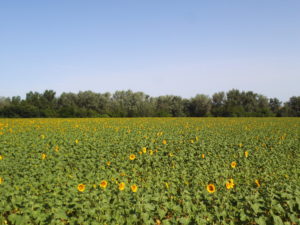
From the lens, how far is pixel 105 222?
3.88 m

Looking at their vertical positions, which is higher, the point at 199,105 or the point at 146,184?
the point at 199,105

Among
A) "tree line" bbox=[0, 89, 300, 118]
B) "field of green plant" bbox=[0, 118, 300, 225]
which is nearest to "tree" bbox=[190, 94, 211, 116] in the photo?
"tree line" bbox=[0, 89, 300, 118]

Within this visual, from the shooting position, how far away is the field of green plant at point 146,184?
13.6 feet

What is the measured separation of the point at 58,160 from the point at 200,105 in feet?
182

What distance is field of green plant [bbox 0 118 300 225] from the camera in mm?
4133

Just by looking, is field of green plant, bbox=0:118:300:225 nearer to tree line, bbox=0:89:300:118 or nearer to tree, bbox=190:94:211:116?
tree line, bbox=0:89:300:118

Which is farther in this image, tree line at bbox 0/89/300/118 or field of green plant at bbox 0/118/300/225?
tree line at bbox 0/89/300/118

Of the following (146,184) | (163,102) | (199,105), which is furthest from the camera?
(163,102)

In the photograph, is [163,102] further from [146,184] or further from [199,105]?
[146,184]

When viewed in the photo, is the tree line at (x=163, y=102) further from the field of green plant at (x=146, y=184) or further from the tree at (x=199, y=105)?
the field of green plant at (x=146, y=184)

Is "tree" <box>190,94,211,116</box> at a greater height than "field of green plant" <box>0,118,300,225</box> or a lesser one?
greater

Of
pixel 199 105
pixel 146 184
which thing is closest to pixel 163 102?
pixel 199 105

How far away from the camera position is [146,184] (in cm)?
568

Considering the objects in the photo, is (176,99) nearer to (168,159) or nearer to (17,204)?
(168,159)
